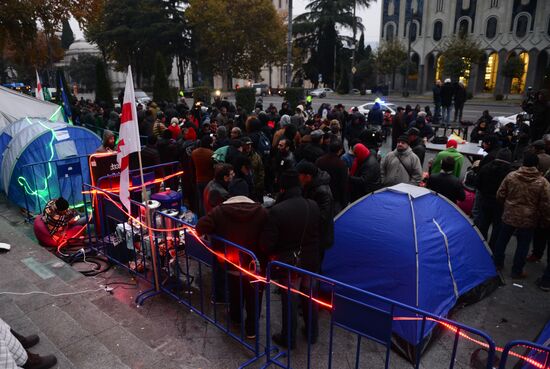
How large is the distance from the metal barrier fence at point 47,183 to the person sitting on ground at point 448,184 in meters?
6.41

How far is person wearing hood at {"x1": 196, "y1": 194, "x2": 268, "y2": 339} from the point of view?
4154 mm

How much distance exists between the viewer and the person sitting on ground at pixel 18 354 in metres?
3.18

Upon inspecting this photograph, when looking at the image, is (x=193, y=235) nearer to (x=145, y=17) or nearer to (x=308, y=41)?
(x=145, y=17)

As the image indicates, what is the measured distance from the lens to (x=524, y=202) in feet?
18.6

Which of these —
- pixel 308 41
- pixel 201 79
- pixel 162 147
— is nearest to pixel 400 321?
pixel 162 147

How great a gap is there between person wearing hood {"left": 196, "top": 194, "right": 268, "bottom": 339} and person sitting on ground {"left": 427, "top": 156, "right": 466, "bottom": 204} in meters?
3.39

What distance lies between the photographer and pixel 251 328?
454cm

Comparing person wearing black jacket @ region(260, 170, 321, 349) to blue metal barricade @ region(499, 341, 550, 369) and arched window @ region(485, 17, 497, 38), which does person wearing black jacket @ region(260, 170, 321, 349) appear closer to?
blue metal barricade @ region(499, 341, 550, 369)

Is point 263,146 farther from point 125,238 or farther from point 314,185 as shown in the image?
point 314,185

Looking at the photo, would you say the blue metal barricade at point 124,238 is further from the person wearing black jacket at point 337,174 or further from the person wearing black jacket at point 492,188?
the person wearing black jacket at point 492,188

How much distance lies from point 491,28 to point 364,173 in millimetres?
45915

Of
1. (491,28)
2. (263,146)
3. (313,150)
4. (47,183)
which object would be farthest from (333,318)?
(491,28)

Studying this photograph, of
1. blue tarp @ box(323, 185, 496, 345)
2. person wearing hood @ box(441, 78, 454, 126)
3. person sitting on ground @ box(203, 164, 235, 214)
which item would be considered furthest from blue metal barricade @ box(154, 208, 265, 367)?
person wearing hood @ box(441, 78, 454, 126)

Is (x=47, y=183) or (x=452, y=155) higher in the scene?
(x=452, y=155)
